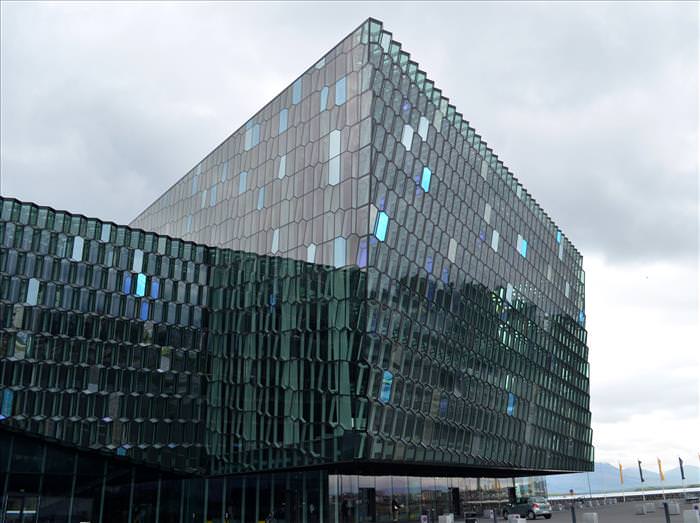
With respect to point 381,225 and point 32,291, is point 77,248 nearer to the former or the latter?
point 32,291

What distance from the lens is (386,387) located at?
1490 inches

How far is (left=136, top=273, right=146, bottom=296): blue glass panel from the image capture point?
43.2 meters

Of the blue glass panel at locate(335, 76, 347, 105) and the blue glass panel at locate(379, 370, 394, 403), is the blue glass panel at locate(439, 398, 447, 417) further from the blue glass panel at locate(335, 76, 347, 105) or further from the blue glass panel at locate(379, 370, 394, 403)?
the blue glass panel at locate(335, 76, 347, 105)

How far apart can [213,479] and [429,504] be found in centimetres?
1947

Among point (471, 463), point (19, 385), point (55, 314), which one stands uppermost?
point (55, 314)

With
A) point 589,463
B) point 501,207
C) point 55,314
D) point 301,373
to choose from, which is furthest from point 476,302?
point 589,463

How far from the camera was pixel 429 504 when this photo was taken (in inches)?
2170

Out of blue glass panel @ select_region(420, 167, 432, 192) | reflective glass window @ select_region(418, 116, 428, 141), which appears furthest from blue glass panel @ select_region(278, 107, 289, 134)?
blue glass panel @ select_region(420, 167, 432, 192)

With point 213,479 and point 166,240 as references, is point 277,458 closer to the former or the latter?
point 213,479

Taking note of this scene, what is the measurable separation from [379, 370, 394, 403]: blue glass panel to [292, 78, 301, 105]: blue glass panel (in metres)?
19.2

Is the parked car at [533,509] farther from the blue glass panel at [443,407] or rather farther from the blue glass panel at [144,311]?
the blue glass panel at [144,311]

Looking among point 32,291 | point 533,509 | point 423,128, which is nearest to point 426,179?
point 423,128

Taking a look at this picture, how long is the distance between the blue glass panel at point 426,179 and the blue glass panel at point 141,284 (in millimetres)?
18666

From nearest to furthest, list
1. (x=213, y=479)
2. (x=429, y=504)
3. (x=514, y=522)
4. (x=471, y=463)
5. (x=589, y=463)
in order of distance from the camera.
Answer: (x=514, y=522) < (x=213, y=479) < (x=471, y=463) < (x=429, y=504) < (x=589, y=463)
